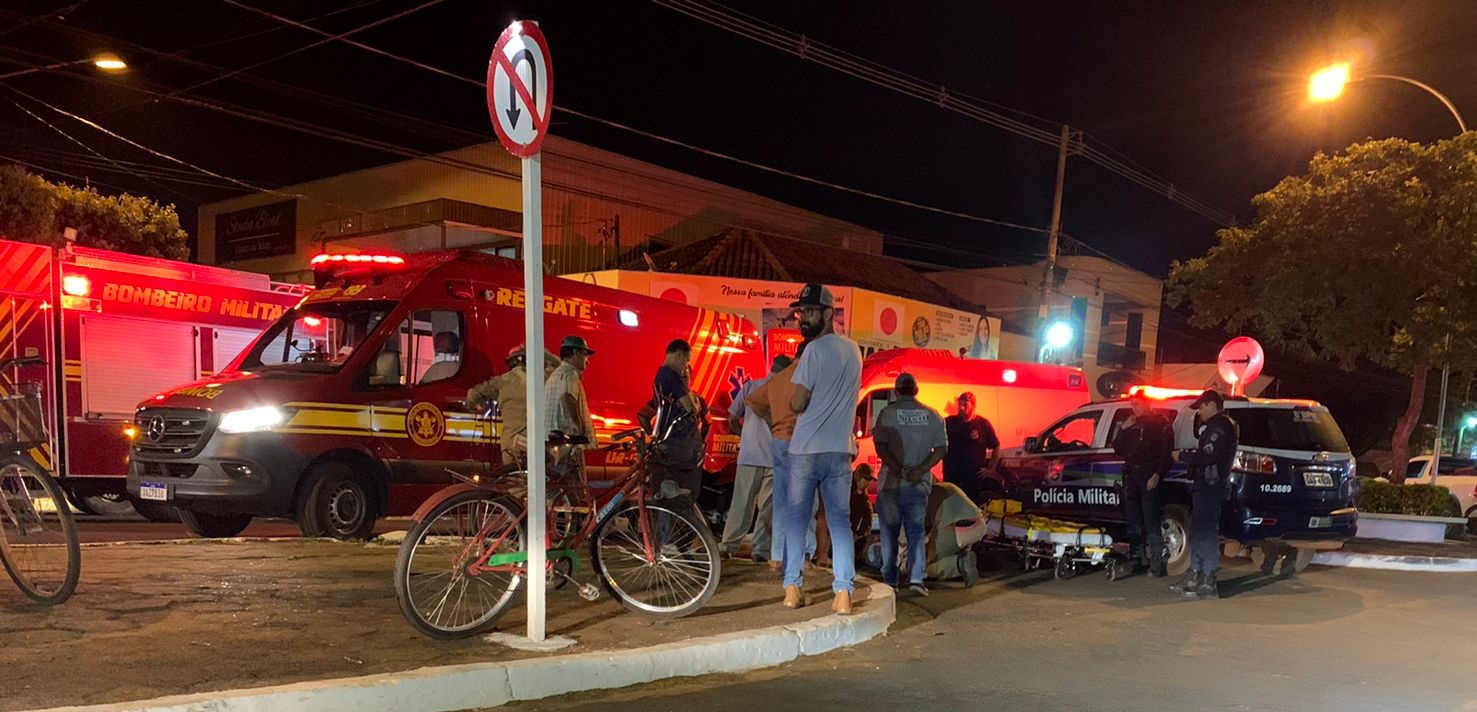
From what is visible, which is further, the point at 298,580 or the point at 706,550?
the point at 298,580

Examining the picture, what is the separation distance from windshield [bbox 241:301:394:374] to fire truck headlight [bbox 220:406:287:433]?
678 millimetres

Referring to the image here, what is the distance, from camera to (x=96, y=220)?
66.7 ft

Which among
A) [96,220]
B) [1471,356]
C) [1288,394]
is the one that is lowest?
[1288,394]

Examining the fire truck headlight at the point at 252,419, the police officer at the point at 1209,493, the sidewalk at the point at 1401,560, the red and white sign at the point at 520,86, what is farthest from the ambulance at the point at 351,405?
the sidewalk at the point at 1401,560

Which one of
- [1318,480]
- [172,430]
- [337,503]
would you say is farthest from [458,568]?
[1318,480]

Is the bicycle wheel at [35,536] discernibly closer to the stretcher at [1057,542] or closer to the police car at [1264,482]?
the stretcher at [1057,542]

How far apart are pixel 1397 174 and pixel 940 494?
1047cm

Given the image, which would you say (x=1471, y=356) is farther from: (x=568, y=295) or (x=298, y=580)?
(x=298, y=580)

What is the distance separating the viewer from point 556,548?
543cm

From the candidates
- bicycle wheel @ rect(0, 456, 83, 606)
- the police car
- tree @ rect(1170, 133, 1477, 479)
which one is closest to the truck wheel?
the police car

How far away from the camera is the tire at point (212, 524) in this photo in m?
8.64

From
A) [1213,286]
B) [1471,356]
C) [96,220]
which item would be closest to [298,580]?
[1471,356]

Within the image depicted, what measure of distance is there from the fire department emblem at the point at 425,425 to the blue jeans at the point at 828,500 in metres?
4.23

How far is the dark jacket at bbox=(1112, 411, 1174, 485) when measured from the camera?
839cm
